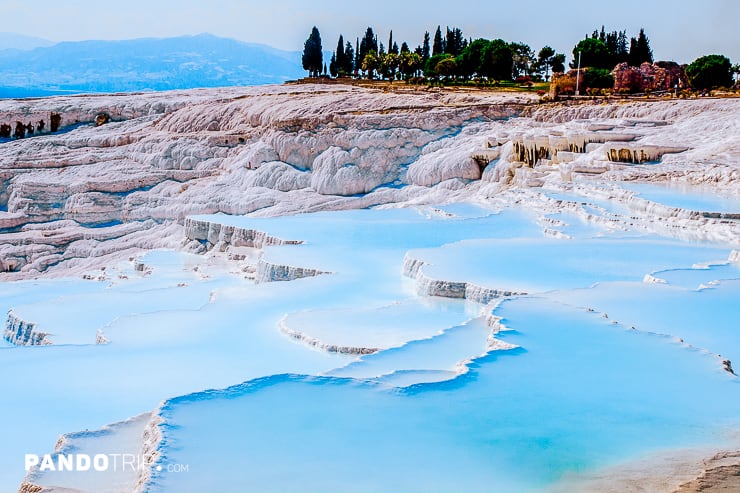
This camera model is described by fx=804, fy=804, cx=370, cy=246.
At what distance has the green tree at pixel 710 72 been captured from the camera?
24516 millimetres

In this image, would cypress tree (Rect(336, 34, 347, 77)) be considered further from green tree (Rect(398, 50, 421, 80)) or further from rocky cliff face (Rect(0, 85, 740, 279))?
rocky cliff face (Rect(0, 85, 740, 279))

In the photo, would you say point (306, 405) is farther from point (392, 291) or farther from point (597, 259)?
point (597, 259)

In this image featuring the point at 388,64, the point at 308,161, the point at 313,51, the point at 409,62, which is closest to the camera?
the point at 308,161

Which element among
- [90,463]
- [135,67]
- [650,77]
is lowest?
[90,463]

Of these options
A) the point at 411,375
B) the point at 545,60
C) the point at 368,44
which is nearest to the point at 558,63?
the point at 545,60

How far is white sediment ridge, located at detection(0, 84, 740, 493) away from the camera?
523 centimetres

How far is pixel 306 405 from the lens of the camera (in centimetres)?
388

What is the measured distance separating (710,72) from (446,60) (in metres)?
9.23

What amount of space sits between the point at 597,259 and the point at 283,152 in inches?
408

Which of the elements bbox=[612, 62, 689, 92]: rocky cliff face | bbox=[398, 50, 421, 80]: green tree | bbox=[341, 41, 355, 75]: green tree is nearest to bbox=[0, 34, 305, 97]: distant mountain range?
bbox=[341, 41, 355, 75]: green tree

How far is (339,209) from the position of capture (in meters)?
15.3

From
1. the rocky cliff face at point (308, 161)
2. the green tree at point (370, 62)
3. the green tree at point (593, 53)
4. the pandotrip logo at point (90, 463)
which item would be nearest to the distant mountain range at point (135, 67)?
the green tree at point (370, 62)

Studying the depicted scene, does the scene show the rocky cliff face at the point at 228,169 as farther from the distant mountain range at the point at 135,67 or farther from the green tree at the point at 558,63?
the distant mountain range at the point at 135,67

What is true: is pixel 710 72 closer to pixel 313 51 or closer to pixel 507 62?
pixel 507 62
